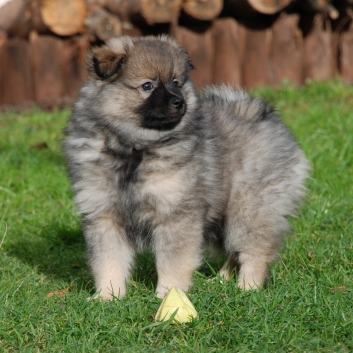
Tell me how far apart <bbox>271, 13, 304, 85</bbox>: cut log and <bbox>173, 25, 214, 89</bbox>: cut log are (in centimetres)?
71

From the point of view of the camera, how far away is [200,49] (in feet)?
22.8

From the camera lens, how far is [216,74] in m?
7.09

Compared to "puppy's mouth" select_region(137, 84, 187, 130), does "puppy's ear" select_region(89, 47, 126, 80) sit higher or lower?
higher

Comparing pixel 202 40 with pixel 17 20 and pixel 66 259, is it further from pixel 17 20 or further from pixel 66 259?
pixel 66 259

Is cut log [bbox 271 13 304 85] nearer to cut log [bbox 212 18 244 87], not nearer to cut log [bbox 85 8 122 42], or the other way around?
cut log [bbox 212 18 244 87]

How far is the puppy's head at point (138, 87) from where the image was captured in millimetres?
3232

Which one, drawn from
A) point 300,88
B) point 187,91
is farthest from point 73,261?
point 300,88

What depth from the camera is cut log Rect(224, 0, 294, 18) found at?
6699mm

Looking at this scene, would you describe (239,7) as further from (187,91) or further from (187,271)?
(187,271)

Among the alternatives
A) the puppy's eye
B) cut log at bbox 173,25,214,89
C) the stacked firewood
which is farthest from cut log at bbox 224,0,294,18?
the puppy's eye

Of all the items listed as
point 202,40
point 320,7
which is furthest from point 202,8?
point 320,7

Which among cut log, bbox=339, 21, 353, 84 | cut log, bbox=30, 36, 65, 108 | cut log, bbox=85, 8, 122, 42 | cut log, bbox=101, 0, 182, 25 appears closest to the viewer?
cut log, bbox=101, 0, 182, 25

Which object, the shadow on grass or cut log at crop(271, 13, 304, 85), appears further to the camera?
cut log at crop(271, 13, 304, 85)

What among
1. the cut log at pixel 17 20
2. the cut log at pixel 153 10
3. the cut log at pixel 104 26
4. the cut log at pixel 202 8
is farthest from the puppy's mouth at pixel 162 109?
the cut log at pixel 17 20
